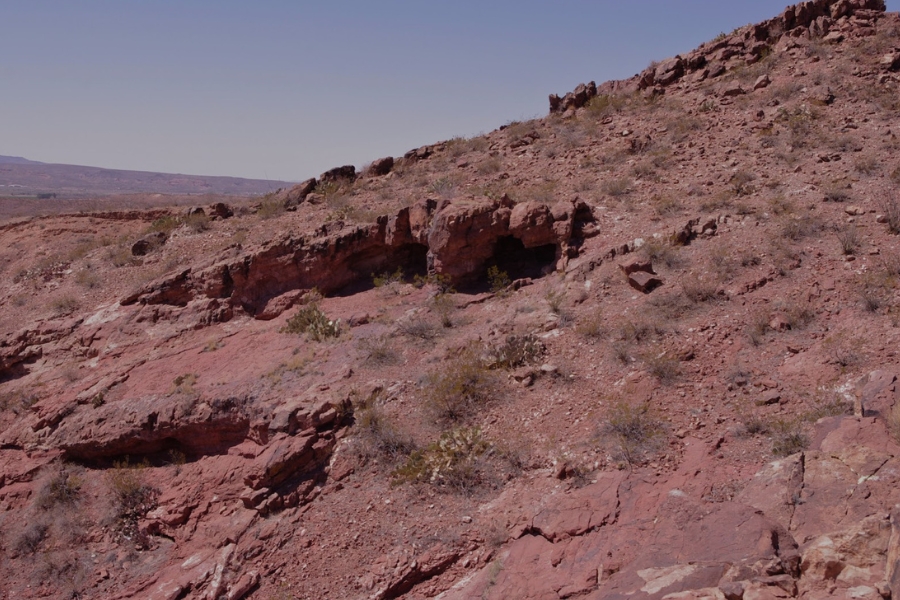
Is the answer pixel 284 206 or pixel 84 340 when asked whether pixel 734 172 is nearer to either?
pixel 284 206

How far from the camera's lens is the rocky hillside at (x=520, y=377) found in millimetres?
4367

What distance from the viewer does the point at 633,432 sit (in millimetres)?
5605

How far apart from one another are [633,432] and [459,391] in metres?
2.23

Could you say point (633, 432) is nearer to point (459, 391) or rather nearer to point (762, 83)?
point (459, 391)

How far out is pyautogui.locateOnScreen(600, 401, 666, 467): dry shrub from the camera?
210 inches

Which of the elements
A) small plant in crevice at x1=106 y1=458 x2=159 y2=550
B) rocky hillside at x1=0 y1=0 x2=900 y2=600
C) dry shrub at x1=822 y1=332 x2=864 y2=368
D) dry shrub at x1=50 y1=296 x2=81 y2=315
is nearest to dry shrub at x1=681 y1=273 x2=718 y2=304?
rocky hillside at x1=0 y1=0 x2=900 y2=600

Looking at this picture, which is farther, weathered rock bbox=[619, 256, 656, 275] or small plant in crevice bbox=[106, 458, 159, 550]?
weathered rock bbox=[619, 256, 656, 275]

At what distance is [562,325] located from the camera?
7824mm

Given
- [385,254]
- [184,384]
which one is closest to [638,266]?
[385,254]

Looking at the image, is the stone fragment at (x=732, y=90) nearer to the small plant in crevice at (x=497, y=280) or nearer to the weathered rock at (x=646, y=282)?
the small plant in crevice at (x=497, y=280)

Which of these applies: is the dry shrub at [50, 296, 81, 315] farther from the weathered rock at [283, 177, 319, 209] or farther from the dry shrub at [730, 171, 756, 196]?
the dry shrub at [730, 171, 756, 196]

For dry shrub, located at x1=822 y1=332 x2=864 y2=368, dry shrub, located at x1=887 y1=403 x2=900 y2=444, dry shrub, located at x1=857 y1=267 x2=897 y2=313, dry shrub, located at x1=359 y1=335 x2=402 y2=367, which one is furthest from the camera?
dry shrub, located at x1=359 y1=335 x2=402 y2=367

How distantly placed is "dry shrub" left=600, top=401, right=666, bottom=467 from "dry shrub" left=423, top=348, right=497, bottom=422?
163 cm

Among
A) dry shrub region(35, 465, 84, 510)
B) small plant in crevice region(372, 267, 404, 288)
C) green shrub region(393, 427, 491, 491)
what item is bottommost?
dry shrub region(35, 465, 84, 510)
